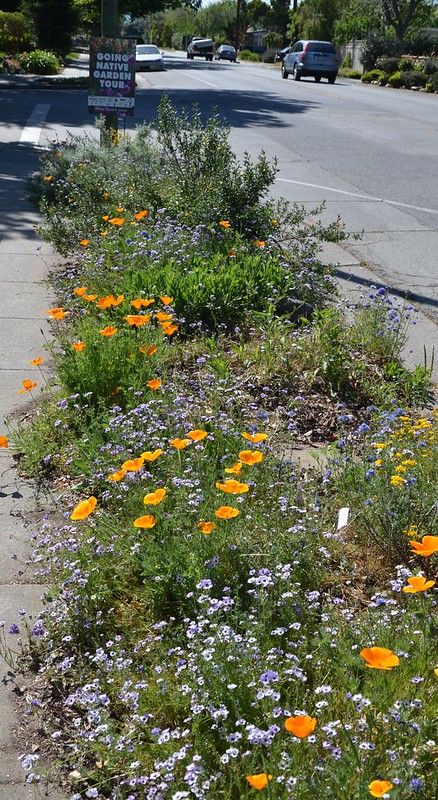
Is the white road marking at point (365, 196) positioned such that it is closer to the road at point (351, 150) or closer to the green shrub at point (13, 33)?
the road at point (351, 150)

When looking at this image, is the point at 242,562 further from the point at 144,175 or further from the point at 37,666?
the point at 144,175

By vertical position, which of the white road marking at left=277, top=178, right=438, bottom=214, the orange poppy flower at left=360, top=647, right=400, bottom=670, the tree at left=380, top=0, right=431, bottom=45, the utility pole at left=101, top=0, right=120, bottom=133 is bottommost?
the white road marking at left=277, top=178, right=438, bottom=214

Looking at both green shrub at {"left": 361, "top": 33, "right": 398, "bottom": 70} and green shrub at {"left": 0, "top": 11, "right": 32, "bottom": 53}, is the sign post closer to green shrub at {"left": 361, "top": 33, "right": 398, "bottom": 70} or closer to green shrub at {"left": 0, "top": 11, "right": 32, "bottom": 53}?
green shrub at {"left": 0, "top": 11, "right": 32, "bottom": 53}

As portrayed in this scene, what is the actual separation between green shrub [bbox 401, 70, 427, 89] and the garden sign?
33.9 metres

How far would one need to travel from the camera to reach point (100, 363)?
182 inches

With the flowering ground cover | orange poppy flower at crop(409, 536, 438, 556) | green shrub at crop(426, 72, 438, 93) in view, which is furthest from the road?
green shrub at crop(426, 72, 438, 93)

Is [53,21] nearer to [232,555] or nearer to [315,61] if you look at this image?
[315,61]

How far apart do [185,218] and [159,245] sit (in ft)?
2.63

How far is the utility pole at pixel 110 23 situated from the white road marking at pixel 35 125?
393cm

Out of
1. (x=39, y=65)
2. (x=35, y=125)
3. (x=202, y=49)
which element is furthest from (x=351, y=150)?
(x=202, y=49)

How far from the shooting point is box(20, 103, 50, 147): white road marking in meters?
16.2

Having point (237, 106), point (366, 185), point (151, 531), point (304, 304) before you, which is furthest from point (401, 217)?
point (237, 106)

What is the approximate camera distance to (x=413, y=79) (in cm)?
4231

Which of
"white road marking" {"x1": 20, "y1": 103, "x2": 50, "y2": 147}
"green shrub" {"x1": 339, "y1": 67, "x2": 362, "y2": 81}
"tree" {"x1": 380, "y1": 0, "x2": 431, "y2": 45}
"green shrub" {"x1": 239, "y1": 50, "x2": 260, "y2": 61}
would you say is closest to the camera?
"white road marking" {"x1": 20, "y1": 103, "x2": 50, "y2": 147}
